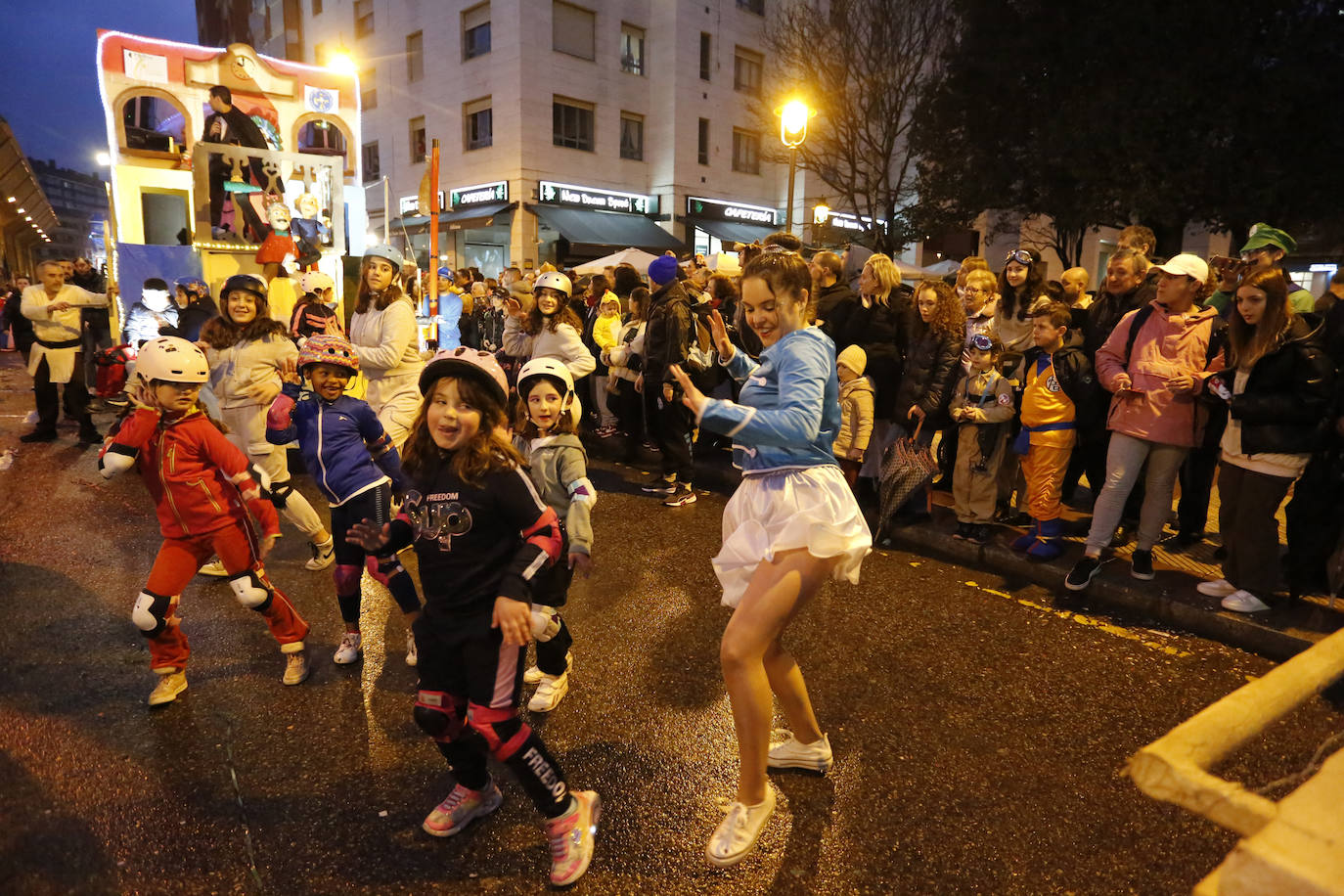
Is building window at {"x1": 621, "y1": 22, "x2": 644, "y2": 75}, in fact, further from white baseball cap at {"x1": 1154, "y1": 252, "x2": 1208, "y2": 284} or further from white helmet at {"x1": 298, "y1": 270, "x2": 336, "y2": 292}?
white baseball cap at {"x1": 1154, "y1": 252, "x2": 1208, "y2": 284}

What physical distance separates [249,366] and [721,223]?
25.1m

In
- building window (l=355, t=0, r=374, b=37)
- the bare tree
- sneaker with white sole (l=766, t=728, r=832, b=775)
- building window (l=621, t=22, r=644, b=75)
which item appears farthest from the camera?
building window (l=355, t=0, r=374, b=37)

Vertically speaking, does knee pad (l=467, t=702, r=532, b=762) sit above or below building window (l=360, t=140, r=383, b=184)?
below

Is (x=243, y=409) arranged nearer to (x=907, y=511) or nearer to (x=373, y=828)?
(x=373, y=828)

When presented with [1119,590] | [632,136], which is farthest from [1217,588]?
[632,136]

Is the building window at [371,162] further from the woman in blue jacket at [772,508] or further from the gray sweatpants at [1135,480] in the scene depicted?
the woman in blue jacket at [772,508]

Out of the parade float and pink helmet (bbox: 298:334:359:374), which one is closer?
pink helmet (bbox: 298:334:359:374)

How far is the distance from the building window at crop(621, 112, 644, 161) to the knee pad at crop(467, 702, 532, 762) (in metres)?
27.4

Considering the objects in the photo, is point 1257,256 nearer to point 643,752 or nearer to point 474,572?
Result: point 643,752

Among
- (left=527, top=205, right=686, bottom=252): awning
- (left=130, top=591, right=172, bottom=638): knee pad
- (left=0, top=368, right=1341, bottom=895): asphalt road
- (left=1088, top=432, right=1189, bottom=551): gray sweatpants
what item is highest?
(left=527, top=205, right=686, bottom=252): awning

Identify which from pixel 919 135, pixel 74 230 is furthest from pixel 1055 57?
pixel 74 230

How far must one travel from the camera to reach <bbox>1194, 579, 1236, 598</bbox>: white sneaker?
4.82m

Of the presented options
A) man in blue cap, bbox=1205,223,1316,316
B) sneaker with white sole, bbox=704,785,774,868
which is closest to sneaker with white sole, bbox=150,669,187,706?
sneaker with white sole, bbox=704,785,774,868

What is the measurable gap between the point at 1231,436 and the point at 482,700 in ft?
15.6
